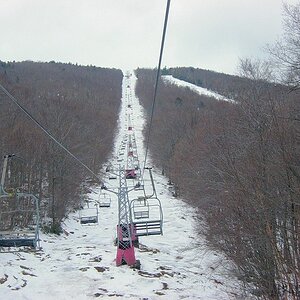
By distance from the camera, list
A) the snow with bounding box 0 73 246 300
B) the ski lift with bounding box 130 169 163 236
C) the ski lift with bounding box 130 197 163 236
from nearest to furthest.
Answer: the snow with bounding box 0 73 246 300 < the ski lift with bounding box 130 169 163 236 < the ski lift with bounding box 130 197 163 236

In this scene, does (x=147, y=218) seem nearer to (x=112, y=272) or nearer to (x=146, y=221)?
(x=146, y=221)

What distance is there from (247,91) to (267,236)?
16262 millimetres

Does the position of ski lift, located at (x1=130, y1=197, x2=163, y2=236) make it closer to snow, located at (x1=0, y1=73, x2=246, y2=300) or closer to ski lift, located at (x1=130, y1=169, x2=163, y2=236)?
ski lift, located at (x1=130, y1=169, x2=163, y2=236)

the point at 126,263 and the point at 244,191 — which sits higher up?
the point at 244,191

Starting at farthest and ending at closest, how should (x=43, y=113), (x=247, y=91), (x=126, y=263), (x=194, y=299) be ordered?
(x=43, y=113), (x=247, y=91), (x=126, y=263), (x=194, y=299)

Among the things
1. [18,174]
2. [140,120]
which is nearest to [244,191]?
[18,174]

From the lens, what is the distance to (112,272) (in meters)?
15.5

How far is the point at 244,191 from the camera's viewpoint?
13508 millimetres

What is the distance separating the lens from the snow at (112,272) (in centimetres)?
1327

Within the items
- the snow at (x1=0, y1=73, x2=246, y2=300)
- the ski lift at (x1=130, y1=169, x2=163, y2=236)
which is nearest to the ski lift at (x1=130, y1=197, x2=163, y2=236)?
the ski lift at (x1=130, y1=169, x2=163, y2=236)

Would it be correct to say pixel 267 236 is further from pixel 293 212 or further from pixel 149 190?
pixel 149 190

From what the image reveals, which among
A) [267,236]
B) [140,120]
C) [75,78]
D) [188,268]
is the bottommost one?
[188,268]

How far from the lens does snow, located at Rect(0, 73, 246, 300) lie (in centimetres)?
1327

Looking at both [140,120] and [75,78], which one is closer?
[140,120]
